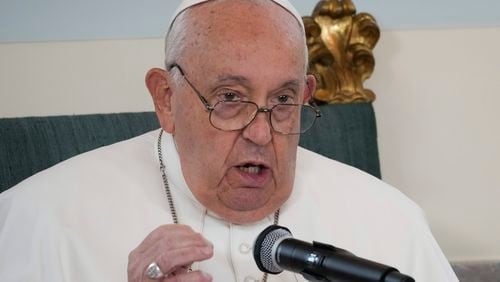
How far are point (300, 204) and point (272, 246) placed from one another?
3.12 ft

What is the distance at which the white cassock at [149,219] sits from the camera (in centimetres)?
227

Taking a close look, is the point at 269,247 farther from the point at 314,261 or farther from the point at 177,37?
the point at 177,37

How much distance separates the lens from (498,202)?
365cm

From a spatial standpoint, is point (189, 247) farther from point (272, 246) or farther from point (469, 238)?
point (469, 238)

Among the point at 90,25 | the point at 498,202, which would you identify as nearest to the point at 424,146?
the point at 498,202

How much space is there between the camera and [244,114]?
2.18 m

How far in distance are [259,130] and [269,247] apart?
1.84 ft

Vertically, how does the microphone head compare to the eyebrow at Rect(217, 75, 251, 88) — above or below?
below

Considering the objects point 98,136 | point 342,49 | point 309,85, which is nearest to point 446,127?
point 342,49

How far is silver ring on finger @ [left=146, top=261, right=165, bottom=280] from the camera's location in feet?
5.76

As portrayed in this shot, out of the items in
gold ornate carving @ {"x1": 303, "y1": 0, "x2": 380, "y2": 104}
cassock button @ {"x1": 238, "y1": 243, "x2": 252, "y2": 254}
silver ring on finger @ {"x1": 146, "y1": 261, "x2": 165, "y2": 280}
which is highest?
gold ornate carving @ {"x1": 303, "y1": 0, "x2": 380, "y2": 104}

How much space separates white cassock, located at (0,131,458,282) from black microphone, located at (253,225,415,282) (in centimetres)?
69

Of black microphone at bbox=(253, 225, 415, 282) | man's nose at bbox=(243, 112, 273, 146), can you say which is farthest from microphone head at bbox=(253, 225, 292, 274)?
man's nose at bbox=(243, 112, 273, 146)

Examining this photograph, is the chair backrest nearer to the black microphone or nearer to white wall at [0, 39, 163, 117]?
white wall at [0, 39, 163, 117]
